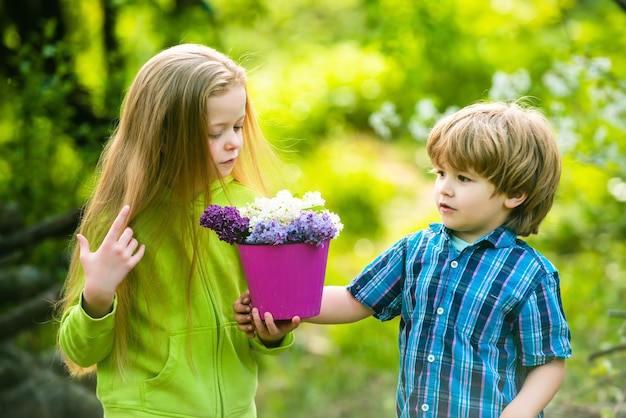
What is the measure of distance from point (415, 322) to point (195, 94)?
0.73 metres

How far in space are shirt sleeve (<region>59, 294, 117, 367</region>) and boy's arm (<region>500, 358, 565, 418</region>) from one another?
0.91 m

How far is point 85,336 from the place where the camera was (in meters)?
1.94

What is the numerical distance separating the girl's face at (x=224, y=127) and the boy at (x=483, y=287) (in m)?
0.33

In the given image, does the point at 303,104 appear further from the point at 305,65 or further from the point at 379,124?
the point at 379,124

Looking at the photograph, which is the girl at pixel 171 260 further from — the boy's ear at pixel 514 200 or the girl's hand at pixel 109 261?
the boy's ear at pixel 514 200

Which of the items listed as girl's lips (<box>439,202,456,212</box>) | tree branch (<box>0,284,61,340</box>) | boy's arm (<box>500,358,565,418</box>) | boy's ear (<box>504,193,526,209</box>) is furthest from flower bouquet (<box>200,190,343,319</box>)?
tree branch (<box>0,284,61,340</box>)

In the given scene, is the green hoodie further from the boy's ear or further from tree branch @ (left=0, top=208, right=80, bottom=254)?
tree branch @ (left=0, top=208, right=80, bottom=254)

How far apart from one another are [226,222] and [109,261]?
10.5 inches

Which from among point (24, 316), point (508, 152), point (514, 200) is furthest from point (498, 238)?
point (24, 316)

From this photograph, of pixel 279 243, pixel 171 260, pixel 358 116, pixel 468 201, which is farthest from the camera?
pixel 358 116

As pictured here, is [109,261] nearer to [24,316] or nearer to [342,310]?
[342,310]

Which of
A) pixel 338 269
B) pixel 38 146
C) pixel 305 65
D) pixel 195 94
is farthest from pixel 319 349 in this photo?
pixel 195 94

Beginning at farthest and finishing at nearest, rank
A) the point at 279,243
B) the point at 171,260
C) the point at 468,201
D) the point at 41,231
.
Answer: the point at 41,231
the point at 171,260
the point at 468,201
the point at 279,243

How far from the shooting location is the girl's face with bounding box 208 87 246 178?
78.4 inches
